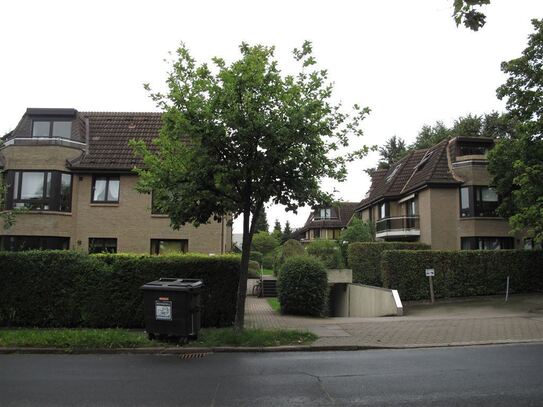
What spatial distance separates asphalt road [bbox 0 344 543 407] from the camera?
254 inches

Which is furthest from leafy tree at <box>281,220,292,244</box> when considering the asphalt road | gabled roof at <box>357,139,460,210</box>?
the asphalt road

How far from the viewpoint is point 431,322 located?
1467 centimetres

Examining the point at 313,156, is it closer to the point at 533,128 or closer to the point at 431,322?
the point at 431,322

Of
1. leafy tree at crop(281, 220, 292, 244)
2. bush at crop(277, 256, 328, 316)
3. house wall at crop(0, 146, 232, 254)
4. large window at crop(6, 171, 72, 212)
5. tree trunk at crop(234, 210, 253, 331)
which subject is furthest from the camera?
leafy tree at crop(281, 220, 292, 244)

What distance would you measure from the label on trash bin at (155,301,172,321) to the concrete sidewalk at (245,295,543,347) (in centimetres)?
319

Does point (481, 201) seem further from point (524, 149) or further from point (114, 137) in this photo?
point (114, 137)

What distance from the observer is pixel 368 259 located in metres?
26.4

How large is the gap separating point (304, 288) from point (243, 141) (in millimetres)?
7962

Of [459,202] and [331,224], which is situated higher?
[331,224]

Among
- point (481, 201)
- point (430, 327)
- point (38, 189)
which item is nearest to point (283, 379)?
point (430, 327)

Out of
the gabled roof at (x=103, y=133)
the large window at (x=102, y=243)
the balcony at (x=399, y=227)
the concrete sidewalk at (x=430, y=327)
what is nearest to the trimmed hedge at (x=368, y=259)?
the balcony at (x=399, y=227)

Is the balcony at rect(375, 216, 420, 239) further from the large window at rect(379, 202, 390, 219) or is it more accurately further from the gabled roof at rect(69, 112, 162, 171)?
the gabled roof at rect(69, 112, 162, 171)

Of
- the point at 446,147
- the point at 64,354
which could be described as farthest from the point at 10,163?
the point at 446,147

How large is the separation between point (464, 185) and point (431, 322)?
16.7m
